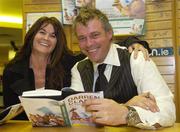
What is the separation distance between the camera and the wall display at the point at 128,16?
2.92m

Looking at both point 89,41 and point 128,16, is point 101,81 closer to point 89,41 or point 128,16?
point 89,41

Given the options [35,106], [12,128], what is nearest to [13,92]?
[12,128]

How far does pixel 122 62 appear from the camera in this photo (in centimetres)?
201

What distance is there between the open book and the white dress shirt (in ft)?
0.89

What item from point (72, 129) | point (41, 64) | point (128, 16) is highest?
point (128, 16)

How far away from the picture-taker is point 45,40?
8.14 feet

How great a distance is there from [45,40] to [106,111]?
1.17 m

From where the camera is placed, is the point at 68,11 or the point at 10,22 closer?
the point at 68,11

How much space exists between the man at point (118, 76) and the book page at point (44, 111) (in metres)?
0.20

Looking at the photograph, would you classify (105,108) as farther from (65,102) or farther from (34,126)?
(34,126)

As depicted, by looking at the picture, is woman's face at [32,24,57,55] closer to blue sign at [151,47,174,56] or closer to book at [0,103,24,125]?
book at [0,103,24,125]

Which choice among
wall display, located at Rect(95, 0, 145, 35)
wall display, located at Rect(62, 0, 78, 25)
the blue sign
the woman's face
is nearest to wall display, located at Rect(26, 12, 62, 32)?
wall display, located at Rect(62, 0, 78, 25)

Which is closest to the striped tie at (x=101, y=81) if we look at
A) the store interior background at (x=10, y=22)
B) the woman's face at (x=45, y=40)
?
the woman's face at (x=45, y=40)

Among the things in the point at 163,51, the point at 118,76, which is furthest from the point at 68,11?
the point at 118,76
